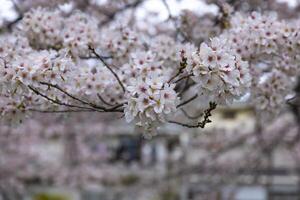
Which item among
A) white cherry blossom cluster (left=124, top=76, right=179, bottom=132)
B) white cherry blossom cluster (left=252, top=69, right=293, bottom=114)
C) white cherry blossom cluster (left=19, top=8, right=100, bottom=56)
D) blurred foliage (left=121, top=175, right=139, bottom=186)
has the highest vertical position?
blurred foliage (left=121, top=175, right=139, bottom=186)

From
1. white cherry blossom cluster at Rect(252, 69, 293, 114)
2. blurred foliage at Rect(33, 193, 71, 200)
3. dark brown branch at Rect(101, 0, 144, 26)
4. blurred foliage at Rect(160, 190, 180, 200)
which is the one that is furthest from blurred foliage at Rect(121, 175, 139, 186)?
white cherry blossom cluster at Rect(252, 69, 293, 114)

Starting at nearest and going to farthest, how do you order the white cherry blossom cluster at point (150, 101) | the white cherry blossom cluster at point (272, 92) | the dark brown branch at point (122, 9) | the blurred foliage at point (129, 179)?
the white cherry blossom cluster at point (150, 101) → the white cherry blossom cluster at point (272, 92) → the dark brown branch at point (122, 9) → the blurred foliage at point (129, 179)

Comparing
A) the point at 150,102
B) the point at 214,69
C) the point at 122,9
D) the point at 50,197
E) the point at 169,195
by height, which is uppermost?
the point at 122,9

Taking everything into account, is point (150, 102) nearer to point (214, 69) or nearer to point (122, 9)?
point (214, 69)

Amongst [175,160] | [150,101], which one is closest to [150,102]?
[150,101]

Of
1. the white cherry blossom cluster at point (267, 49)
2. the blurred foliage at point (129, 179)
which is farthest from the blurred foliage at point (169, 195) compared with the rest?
the white cherry blossom cluster at point (267, 49)

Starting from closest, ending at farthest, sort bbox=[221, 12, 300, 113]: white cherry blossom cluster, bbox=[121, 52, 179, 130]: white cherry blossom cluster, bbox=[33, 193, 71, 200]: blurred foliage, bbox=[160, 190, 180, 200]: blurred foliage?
bbox=[121, 52, 179, 130]: white cherry blossom cluster, bbox=[221, 12, 300, 113]: white cherry blossom cluster, bbox=[160, 190, 180, 200]: blurred foliage, bbox=[33, 193, 71, 200]: blurred foliage

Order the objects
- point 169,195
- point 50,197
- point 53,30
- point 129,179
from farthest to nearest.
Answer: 1. point 50,197
2. point 129,179
3. point 169,195
4. point 53,30

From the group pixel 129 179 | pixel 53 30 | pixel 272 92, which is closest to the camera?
pixel 272 92

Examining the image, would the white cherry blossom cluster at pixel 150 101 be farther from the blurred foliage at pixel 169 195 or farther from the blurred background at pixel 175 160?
the blurred foliage at pixel 169 195

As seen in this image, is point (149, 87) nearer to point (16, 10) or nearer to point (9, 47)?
point (9, 47)

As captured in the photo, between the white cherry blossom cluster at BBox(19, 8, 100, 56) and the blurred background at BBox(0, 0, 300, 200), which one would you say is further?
the blurred background at BBox(0, 0, 300, 200)

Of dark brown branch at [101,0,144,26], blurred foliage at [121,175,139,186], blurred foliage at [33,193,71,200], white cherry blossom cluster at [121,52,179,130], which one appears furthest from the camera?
blurred foliage at [33,193,71,200]

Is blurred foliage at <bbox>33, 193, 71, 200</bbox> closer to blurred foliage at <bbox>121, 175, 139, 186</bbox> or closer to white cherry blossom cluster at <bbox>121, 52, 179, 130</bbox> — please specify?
blurred foliage at <bbox>121, 175, 139, 186</bbox>
